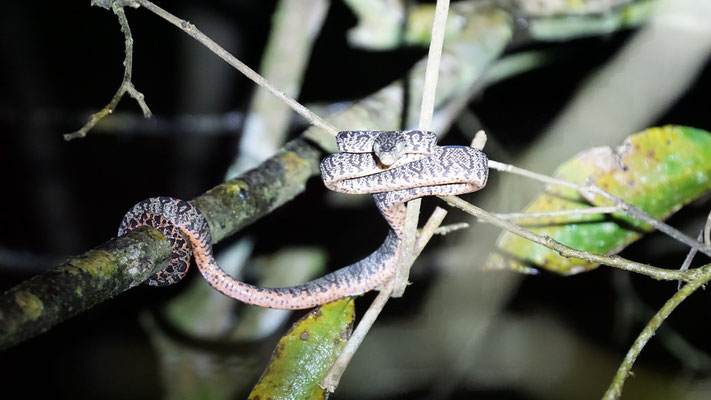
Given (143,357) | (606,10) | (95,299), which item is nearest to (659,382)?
(606,10)


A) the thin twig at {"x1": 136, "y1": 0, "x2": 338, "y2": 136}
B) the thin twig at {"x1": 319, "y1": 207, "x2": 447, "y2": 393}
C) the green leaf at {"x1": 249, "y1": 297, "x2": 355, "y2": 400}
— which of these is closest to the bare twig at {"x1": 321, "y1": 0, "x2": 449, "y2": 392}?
the thin twig at {"x1": 319, "y1": 207, "x2": 447, "y2": 393}

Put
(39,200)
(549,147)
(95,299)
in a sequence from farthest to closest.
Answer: (39,200) → (549,147) → (95,299)

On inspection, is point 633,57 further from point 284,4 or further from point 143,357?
point 143,357

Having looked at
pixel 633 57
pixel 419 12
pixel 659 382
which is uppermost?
pixel 633 57

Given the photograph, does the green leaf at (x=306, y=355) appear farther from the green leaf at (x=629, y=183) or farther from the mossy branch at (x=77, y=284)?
the green leaf at (x=629, y=183)

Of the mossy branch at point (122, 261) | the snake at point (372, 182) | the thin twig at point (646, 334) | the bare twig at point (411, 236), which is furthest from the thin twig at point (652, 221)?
the mossy branch at point (122, 261)

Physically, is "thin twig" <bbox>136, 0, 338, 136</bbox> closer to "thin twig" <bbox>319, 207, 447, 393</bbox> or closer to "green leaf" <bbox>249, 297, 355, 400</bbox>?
"thin twig" <bbox>319, 207, 447, 393</bbox>
